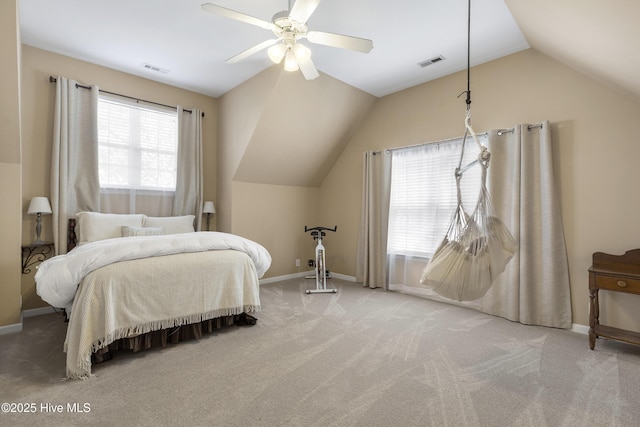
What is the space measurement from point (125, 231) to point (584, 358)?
446 centimetres

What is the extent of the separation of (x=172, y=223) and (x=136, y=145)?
113 centimetres

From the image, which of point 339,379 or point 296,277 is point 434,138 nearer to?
point 296,277

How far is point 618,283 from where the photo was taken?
235 cm

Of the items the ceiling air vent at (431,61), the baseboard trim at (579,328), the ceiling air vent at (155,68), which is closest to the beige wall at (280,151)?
the ceiling air vent at (155,68)

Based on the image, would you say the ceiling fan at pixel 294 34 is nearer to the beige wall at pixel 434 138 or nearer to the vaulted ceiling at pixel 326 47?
the vaulted ceiling at pixel 326 47

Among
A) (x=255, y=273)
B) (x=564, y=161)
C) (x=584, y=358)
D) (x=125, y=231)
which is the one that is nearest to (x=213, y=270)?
(x=255, y=273)

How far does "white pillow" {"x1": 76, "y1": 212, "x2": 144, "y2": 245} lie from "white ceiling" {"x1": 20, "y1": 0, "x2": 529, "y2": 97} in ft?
6.02

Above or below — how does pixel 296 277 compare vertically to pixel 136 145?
below

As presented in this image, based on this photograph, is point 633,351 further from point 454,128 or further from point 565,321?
point 454,128

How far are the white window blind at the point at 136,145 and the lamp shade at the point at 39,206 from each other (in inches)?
24.5

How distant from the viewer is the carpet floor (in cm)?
165

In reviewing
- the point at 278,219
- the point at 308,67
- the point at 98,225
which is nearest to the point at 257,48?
the point at 308,67

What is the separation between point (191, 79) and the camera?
409 cm

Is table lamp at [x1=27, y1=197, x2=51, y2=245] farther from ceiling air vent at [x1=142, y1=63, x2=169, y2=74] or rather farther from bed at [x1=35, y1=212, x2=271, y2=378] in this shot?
ceiling air vent at [x1=142, y1=63, x2=169, y2=74]
